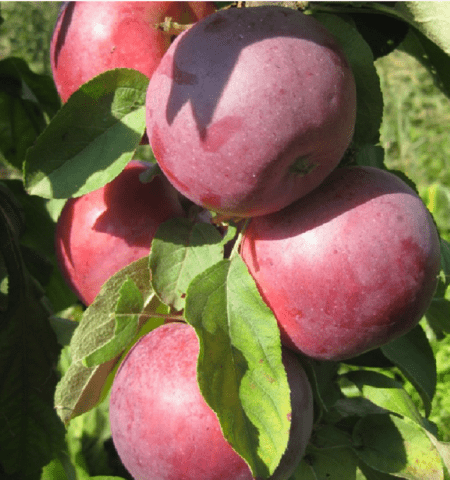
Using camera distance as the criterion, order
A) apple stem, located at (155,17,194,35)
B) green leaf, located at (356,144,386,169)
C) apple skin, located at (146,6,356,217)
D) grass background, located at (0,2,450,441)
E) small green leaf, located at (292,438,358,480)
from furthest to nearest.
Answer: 1. grass background, located at (0,2,450,441)
2. small green leaf, located at (292,438,358,480)
3. green leaf, located at (356,144,386,169)
4. apple stem, located at (155,17,194,35)
5. apple skin, located at (146,6,356,217)

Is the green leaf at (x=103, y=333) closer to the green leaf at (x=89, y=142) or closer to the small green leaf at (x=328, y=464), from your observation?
the green leaf at (x=89, y=142)

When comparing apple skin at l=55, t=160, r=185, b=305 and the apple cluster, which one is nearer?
the apple cluster

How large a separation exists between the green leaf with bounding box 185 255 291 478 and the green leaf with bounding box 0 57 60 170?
635 mm

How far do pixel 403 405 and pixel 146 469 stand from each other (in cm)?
48

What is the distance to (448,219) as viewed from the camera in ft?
6.19

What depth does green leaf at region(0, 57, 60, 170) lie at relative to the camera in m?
1.12

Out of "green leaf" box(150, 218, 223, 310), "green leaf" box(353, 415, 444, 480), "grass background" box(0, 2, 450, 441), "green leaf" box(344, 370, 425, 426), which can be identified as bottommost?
"grass background" box(0, 2, 450, 441)

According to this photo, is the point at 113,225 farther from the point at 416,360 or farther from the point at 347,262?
the point at 416,360

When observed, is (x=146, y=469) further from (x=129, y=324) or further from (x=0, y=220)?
(x=0, y=220)

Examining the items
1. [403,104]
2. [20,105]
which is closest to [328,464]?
[20,105]

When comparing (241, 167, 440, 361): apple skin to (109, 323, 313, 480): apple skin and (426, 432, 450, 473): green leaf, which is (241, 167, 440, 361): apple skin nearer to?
(109, 323, 313, 480): apple skin

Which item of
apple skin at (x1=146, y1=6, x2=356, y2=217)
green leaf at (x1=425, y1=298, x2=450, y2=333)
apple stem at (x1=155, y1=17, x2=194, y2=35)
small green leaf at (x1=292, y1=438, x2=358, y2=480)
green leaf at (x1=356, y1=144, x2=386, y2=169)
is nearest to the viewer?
apple skin at (x1=146, y1=6, x2=356, y2=217)

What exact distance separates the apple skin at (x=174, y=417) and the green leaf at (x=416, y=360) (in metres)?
0.20

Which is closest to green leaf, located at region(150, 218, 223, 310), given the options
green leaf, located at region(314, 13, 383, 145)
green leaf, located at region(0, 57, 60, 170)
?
green leaf, located at region(314, 13, 383, 145)
